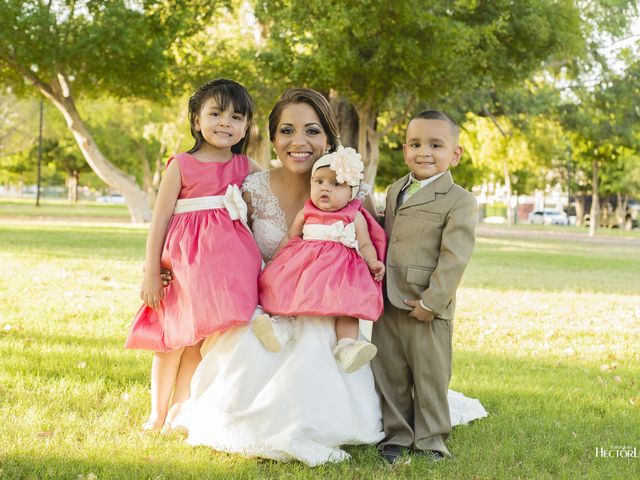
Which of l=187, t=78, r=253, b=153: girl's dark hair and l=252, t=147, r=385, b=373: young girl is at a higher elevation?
l=187, t=78, r=253, b=153: girl's dark hair

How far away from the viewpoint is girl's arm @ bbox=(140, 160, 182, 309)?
14.8 ft

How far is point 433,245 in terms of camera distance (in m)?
4.36

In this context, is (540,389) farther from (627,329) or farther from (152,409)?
(627,329)

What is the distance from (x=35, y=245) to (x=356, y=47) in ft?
30.3

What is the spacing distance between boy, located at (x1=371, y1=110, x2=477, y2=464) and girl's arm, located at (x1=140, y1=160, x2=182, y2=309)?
4.27 feet

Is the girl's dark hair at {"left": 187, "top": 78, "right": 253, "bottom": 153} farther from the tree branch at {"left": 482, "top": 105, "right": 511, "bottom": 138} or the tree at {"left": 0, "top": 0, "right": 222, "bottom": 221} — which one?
the tree branch at {"left": 482, "top": 105, "right": 511, "bottom": 138}

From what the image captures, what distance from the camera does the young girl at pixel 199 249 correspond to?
433 cm

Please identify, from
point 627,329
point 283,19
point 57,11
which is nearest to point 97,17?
point 57,11

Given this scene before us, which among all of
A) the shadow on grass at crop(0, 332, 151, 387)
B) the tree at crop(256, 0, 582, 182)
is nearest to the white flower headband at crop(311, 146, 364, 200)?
the shadow on grass at crop(0, 332, 151, 387)

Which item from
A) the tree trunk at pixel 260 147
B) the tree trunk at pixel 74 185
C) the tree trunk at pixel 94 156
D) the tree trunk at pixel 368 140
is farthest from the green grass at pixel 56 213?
the tree trunk at pixel 368 140

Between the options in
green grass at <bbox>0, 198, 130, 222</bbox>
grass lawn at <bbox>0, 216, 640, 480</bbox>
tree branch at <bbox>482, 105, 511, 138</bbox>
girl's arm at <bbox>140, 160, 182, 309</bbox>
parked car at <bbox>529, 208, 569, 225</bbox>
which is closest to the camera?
grass lawn at <bbox>0, 216, 640, 480</bbox>

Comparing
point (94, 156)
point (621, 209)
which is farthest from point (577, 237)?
point (621, 209)

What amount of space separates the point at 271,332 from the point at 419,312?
0.82 m

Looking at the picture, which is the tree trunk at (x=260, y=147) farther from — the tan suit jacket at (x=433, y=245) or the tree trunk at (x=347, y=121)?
the tan suit jacket at (x=433, y=245)
